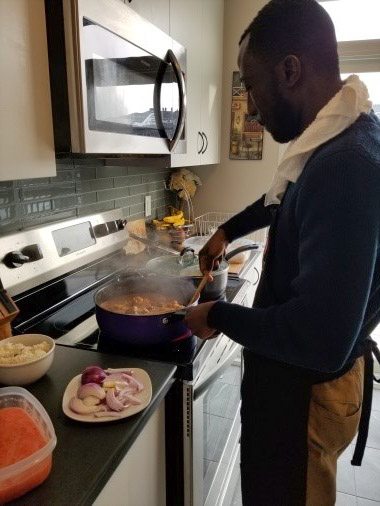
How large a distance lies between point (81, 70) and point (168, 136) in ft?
1.63

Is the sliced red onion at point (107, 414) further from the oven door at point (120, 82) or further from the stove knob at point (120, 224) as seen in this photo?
the stove knob at point (120, 224)

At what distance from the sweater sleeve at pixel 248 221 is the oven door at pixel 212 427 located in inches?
13.7

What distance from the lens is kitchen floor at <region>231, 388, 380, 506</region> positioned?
1.60 metres

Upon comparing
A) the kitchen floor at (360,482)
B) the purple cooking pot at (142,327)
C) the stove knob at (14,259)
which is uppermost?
the stove knob at (14,259)

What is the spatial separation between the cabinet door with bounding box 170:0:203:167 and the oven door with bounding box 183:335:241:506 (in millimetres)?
829

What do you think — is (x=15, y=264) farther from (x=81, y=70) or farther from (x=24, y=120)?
(x=81, y=70)

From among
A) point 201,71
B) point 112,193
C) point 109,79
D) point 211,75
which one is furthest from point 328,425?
point 211,75

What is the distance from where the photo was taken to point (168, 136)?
1376 mm

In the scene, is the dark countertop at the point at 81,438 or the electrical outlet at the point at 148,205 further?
the electrical outlet at the point at 148,205

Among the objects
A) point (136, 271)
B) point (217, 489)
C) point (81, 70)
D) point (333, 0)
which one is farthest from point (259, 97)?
point (333, 0)

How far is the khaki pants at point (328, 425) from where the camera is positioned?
85cm

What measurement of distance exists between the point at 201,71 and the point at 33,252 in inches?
52.2

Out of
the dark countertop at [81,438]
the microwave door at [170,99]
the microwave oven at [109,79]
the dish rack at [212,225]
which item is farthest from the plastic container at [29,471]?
the dish rack at [212,225]

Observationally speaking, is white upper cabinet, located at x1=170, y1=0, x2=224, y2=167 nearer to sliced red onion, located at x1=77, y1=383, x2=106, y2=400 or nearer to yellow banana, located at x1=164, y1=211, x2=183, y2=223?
yellow banana, located at x1=164, y1=211, x2=183, y2=223
